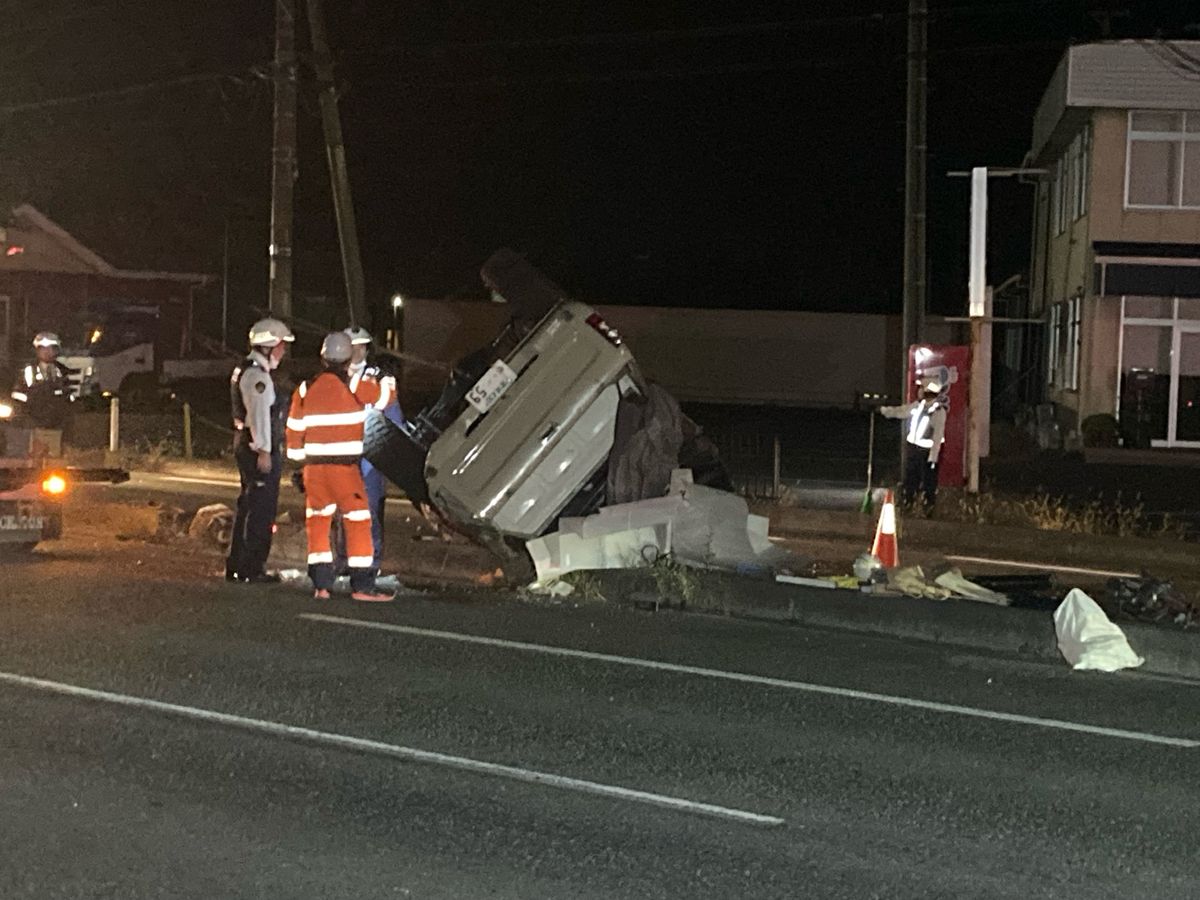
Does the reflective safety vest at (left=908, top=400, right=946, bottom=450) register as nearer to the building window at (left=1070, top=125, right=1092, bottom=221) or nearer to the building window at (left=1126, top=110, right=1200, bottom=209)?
the building window at (left=1126, top=110, right=1200, bottom=209)

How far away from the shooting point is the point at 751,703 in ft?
27.4

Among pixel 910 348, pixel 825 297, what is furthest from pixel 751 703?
pixel 825 297

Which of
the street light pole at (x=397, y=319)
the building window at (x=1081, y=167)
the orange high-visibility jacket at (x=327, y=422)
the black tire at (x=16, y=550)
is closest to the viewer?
the orange high-visibility jacket at (x=327, y=422)

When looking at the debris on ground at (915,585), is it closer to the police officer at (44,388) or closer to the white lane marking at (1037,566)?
the white lane marking at (1037,566)

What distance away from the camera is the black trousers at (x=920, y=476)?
16500 mm

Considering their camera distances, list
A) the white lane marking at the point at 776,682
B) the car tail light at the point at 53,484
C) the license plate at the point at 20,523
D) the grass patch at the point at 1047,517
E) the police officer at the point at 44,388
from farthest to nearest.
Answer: the police officer at the point at 44,388, the grass patch at the point at 1047,517, the car tail light at the point at 53,484, the license plate at the point at 20,523, the white lane marking at the point at 776,682

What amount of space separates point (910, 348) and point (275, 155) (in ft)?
23.8

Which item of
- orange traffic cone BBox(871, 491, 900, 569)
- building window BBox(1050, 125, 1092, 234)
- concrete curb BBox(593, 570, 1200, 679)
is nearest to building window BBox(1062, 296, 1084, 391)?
building window BBox(1050, 125, 1092, 234)

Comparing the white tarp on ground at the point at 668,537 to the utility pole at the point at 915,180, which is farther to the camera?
the utility pole at the point at 915,180

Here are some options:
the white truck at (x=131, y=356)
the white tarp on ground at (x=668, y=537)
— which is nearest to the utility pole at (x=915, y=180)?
the white tarp on ground at (x=668, y=537)

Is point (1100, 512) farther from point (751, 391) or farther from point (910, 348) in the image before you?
point (751, 391)

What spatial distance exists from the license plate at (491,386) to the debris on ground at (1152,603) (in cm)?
419

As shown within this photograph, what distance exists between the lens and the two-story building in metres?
26.9

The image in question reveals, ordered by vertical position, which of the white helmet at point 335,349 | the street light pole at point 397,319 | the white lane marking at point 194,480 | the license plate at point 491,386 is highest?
the street light pole at point 397,319
